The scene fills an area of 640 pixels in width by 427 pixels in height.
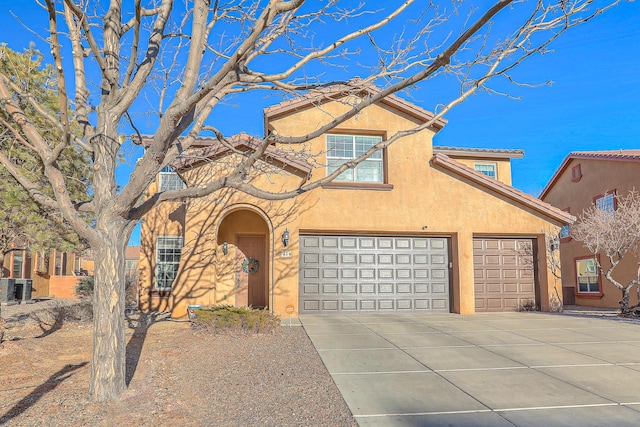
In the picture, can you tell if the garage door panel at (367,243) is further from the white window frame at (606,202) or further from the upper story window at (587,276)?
the upper story window at (587,276)

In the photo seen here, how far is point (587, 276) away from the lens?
20156 mm

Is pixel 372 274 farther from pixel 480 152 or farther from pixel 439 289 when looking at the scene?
pixel 480 152

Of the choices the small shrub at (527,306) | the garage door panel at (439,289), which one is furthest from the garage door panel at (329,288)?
the small shrub at (527,306)

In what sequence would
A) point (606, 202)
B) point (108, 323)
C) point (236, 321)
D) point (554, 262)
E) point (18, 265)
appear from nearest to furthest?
point (108, 323) → point (236, 321) → point (554, 262) → point (606, 202) → point (18, 265)

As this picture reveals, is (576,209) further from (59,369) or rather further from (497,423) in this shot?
(59,369)

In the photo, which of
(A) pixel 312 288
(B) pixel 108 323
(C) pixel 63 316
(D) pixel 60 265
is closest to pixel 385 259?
(A) pixel 312 288

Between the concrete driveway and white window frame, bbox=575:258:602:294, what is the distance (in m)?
8.52

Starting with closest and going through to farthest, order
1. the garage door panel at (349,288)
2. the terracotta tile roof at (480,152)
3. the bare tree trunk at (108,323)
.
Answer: the bare tree trunk at (108,323), the garage door panel at (349,288), the terracotta tile roof at (480,152)

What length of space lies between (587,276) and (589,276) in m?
0.14

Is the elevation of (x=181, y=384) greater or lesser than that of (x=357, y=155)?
lesser

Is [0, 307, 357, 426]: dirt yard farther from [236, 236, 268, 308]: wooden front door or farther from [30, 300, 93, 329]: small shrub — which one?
[236, 236, 268, 308]: wooden front door

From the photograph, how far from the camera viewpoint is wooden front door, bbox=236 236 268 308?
14.8m

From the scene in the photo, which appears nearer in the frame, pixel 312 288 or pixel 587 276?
pixel 312 288

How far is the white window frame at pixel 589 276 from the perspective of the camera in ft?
63.7
